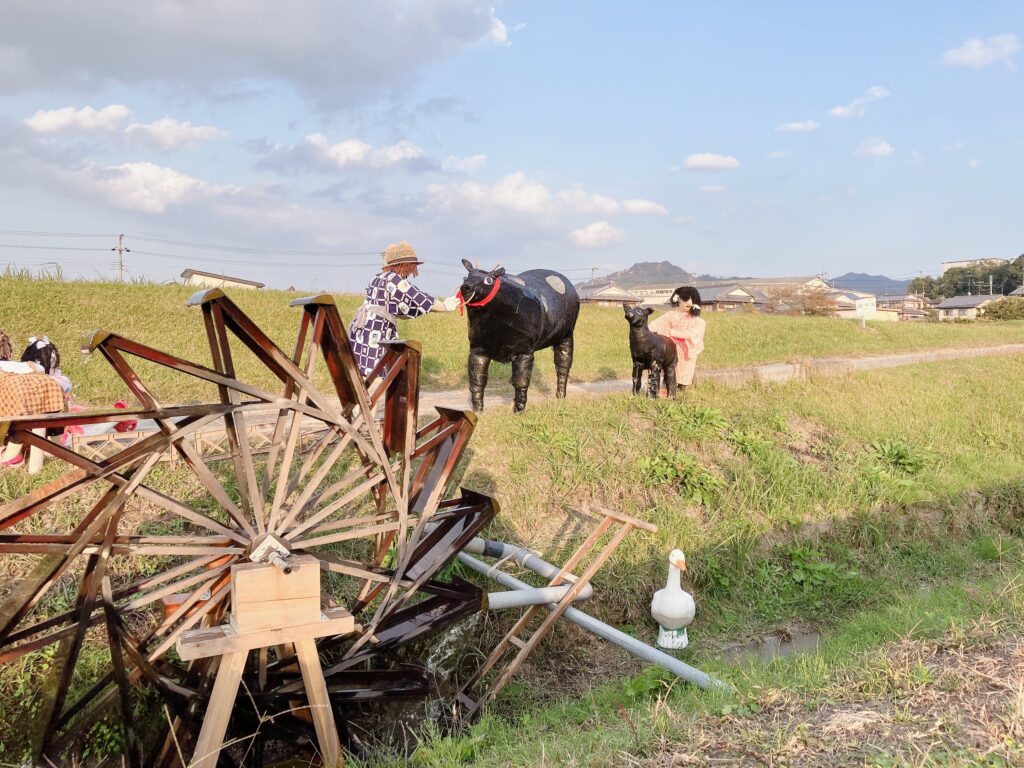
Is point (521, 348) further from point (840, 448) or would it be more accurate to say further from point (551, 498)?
point (840, 448)

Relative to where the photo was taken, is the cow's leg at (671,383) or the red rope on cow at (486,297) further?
the cow's leg at (671,383)

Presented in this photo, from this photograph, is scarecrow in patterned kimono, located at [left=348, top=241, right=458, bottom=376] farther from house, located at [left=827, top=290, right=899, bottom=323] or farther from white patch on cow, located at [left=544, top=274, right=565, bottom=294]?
house, located at [left=827, top=290, right=899, bottom=323]

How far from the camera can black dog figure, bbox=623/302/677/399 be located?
9.84 m

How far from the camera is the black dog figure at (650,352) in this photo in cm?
984

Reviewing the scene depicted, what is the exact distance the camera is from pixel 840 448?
34.8 ft

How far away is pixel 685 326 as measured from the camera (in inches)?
415

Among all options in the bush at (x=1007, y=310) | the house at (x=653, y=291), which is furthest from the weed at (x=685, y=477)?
the house at (x=653, y=291)

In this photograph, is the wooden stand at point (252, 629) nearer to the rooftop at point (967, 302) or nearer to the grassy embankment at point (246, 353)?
the grassy embankment at point (246, 353)

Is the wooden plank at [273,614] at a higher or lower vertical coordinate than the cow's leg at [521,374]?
lower

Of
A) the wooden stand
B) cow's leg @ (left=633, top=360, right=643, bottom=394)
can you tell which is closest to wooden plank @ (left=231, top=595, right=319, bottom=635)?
the wooden stand

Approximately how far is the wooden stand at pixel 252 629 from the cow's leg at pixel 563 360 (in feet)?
21.2

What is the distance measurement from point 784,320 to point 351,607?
24.1 m

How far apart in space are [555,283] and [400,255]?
292cm

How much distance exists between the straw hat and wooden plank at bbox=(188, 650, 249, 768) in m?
A: 4.34
